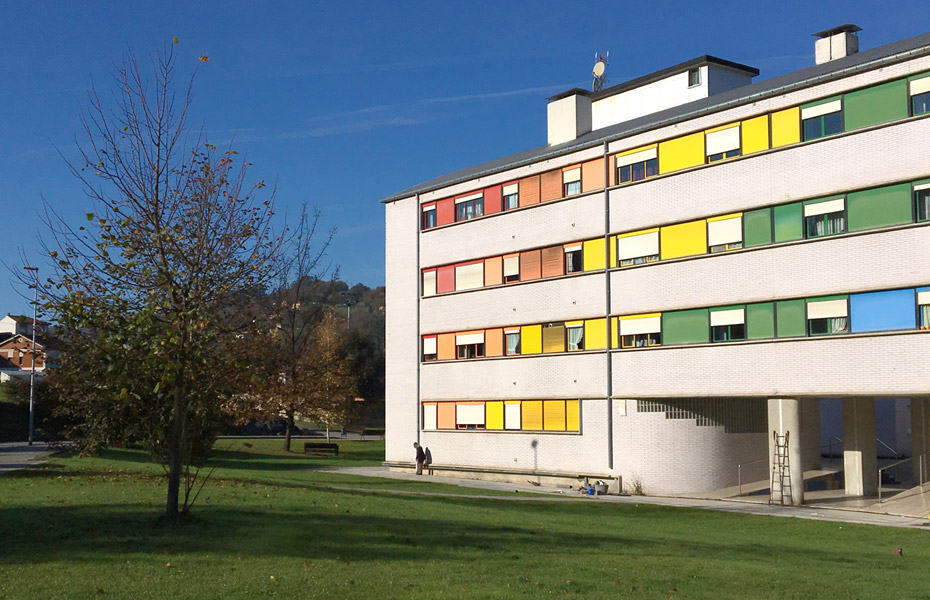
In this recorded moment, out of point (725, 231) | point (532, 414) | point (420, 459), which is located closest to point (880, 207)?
point (725, 231)

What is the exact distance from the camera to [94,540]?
13844 millimetres

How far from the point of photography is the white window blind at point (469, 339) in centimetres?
4309

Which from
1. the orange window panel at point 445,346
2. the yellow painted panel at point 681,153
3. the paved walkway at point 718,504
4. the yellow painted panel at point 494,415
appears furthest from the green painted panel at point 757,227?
the orange window panel at point 445,346

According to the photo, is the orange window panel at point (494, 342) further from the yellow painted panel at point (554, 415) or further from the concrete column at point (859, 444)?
the concrete column at point (859, 444)

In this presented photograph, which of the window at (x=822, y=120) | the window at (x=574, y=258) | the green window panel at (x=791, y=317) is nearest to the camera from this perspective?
the window at (x=822, y=120)

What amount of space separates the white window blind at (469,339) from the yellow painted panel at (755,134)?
1530 cm

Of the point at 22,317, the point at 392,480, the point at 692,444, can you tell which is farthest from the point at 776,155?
the point at 22,317

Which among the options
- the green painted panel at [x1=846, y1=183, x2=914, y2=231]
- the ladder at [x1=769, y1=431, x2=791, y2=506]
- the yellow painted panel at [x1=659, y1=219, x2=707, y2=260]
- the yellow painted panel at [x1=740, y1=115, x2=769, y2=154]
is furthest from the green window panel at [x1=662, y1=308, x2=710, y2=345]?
the green painted panel at [x1=846, y1=183, x2=914, y2=231]

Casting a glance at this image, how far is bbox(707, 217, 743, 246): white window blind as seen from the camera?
32.6 meters

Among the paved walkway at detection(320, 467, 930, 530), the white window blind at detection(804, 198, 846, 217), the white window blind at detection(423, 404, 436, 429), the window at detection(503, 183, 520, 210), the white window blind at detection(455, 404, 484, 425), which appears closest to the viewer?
the paved walkway at detection(320, 467, 930, 530)

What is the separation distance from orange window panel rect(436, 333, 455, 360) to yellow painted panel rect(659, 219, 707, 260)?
42.6 ft

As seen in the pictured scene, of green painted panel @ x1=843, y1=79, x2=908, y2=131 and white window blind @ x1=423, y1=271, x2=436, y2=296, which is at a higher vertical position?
green painted panel @ x1=843, y1=79, x2=908, y2=131

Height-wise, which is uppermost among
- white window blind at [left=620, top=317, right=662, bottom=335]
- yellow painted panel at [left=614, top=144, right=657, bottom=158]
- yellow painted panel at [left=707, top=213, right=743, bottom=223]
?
yellow painted panel at [left=614, top=144, right=657, bottom=158]

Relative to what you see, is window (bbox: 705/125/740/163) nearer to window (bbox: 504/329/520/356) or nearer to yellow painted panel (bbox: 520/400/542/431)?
window (bbox: 504/329/520/356)
